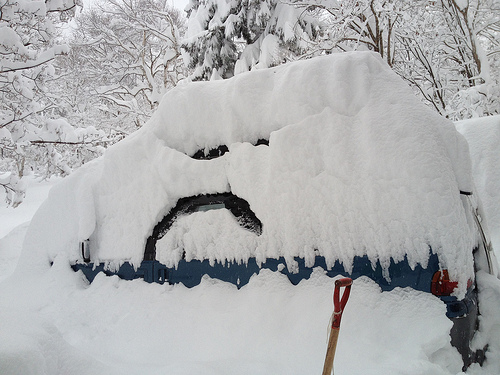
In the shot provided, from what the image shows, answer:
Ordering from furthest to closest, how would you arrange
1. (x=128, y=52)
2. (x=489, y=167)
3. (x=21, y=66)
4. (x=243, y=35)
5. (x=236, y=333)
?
(x=128, y=52) → (x=243, y=35) → (x=21, y=66) → (x=489, y=167) → (x=236, y=333)

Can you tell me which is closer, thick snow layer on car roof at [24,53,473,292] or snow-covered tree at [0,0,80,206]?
thick snow layer on car roof at [24,53,473,292]

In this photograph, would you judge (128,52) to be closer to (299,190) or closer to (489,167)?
(489,167)

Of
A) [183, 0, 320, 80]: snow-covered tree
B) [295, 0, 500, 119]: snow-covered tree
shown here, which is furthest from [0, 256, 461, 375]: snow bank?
[183, 0, 320, 80]: snow-covered tree

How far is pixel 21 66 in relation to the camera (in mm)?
7438

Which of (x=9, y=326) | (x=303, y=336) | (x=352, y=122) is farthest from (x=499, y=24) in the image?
(x=9, y=326)

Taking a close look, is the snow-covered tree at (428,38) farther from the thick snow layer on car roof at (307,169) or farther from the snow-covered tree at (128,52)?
the snow-covered tree at (128,52)

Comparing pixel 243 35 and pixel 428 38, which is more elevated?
pixel 243 35

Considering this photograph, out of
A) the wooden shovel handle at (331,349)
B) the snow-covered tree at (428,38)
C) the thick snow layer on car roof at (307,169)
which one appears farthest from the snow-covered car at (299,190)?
the snow-covered tree at (428,38)

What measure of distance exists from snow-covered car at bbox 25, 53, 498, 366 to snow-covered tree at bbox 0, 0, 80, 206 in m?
5.03

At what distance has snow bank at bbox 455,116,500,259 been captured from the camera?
531 cm

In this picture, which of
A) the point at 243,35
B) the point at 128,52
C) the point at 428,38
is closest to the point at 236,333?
the point at 428,38

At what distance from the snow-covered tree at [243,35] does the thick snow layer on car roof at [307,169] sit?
30.6 feet

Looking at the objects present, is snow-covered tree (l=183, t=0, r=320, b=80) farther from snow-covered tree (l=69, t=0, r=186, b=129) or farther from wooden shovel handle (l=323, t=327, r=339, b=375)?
wooden shovel handle (l=323, t=327, r=339, b=375)

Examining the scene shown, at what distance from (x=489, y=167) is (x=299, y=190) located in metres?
4.08
